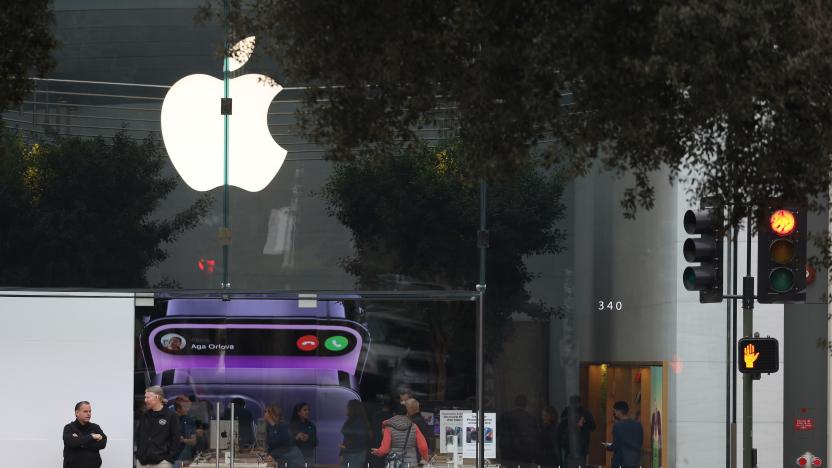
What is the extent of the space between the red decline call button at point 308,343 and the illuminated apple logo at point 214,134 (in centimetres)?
209

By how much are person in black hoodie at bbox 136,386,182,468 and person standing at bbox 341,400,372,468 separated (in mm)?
2182

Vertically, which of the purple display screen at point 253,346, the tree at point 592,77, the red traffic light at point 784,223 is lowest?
the purple display screen at point 253,346

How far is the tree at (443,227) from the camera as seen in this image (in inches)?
658

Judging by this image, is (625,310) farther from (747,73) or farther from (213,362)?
(747,73)

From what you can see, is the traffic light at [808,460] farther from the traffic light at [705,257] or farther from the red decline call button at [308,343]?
the red decline call button at [308,343]

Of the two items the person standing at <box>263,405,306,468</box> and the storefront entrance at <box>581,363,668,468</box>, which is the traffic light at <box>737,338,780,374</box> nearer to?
the storefront entrance at <box>581,363,668,468</box>

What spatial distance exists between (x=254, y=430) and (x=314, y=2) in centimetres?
877

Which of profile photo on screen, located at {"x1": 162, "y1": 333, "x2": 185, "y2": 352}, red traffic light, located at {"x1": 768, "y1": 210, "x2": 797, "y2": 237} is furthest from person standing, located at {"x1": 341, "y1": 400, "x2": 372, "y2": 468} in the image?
red traffic light, located at {"x1": 768, "y1": 210, "x2": 797, "y2": 237}

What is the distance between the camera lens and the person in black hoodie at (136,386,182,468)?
1560 cm

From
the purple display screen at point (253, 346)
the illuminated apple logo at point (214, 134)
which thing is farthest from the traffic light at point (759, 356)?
the illuminated apple logo at point (214, 134)

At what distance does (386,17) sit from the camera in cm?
905

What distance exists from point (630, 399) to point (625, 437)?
0.47 metres

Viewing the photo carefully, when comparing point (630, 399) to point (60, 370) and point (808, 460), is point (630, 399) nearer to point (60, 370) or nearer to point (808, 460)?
point (808, 460)

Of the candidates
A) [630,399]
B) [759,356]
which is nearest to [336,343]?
[630,399]
